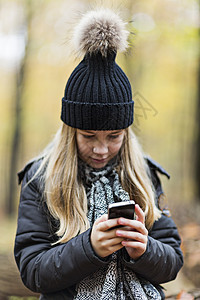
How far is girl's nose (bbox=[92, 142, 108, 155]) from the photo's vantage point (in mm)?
1978

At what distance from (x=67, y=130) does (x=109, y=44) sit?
0.58m

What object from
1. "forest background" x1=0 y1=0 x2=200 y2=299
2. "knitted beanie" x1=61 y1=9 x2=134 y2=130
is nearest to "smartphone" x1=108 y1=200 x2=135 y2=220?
"knitted beanie" x1=61 y1=9 x2=134 y2=130

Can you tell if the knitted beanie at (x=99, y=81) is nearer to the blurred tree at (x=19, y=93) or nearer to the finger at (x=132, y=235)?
the finger at (x=132, y=235)

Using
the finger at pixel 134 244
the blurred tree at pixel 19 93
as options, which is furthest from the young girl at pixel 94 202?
the blurred tree at pixel 19 93

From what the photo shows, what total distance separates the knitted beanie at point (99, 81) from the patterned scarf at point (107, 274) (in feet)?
1.10

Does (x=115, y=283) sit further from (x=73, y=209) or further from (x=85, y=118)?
(x=85, y=118)

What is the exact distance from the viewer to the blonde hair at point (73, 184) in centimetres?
205

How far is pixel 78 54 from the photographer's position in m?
2.03

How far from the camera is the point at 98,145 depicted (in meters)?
2.00

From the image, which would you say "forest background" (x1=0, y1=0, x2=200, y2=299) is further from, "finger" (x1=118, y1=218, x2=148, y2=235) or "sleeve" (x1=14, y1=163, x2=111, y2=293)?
"finger" (x1=118, y1=218, x2=148, y2=235)

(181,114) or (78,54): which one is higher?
(181,114)

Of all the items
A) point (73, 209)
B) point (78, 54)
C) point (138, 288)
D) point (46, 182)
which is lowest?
point (138, 288)

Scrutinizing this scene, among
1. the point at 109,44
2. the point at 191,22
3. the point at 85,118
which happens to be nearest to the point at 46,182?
the point at 85,118

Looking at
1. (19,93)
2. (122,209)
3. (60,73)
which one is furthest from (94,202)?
(60,73)
